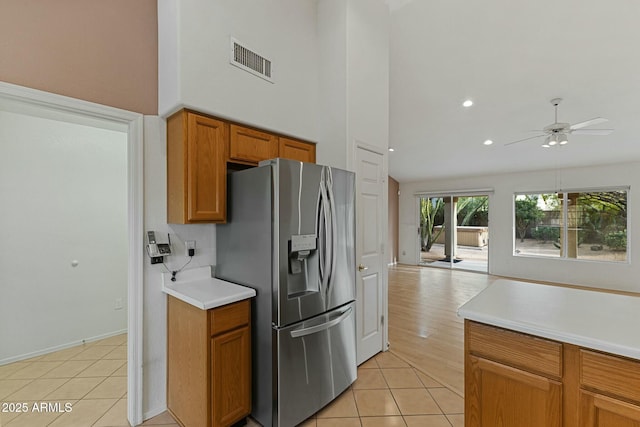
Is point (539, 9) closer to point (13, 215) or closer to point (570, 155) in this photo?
point (570, 155)

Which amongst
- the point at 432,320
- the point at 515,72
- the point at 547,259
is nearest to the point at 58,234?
the point at 432,320

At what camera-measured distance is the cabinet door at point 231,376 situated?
163 cm

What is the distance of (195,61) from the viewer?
1.87 metres

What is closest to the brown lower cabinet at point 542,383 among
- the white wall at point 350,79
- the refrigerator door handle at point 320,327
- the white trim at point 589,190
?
the refrigerator door handle at point 320,327

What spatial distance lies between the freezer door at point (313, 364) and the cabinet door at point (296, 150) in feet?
4.66

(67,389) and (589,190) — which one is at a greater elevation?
(589,190)

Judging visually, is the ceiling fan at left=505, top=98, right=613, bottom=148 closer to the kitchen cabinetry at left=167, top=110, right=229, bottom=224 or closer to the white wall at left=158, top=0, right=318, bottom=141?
the white wall at left=158, top=0, right=318, bottom=141

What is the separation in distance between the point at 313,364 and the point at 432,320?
2519 millimetres

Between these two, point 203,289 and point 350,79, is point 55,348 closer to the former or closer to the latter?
point 203,289

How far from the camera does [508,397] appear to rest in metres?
1.19

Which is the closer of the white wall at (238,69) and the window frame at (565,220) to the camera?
the white wall at (238,69)

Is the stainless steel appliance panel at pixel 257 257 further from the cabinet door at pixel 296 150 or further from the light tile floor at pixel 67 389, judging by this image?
the light tile floor at pixel 67 389

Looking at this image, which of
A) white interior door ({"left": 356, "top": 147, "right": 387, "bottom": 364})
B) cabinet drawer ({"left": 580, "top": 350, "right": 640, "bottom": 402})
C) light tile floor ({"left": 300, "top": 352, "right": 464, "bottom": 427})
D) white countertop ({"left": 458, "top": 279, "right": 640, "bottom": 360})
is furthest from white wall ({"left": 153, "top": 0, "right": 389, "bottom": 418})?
cabinet drawer ({"left": 580, "top": 350, "right": 640, "bottom": 402})

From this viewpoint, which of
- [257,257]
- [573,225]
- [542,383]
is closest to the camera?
[542,383]
